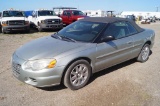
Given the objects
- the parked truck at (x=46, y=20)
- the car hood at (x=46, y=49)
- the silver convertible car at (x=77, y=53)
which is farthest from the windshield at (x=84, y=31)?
the parked truck at (x=46, y=20)

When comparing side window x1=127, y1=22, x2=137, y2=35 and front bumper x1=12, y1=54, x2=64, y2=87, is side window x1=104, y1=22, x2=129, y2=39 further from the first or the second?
front bumper x1=12, y1=54, x2=64, y2=87

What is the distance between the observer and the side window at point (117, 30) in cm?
460

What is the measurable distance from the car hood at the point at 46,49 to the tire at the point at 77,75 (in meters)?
0.39

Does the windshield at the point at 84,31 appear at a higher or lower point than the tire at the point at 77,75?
higher

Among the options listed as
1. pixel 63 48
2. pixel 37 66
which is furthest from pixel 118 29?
pixel 37 66

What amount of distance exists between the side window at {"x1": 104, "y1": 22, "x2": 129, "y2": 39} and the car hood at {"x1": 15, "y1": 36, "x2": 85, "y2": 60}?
3.04ft

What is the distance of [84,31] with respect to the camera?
4641 mm

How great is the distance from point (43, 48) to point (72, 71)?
0.85 meters

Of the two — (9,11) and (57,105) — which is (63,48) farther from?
(9,11)

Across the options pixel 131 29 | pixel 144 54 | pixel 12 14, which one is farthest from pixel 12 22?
pixel 144 54

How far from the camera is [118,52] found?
4.73m

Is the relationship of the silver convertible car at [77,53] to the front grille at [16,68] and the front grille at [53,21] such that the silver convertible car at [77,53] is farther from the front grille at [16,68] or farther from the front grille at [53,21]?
the front grille at [53,21]

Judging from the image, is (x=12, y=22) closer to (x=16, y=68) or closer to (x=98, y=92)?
(x=16, y=68)

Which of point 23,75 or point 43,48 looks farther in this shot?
point 43,48
